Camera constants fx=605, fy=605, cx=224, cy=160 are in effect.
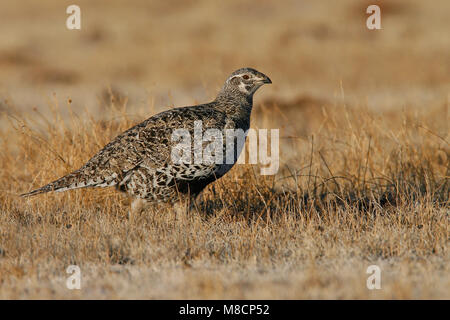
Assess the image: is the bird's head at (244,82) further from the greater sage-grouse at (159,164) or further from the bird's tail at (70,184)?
the bird's tail at (70,184)

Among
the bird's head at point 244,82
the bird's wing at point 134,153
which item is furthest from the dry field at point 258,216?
the bird's head at point 244,82

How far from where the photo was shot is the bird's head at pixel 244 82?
6.93 meters

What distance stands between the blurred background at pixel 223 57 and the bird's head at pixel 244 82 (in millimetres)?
6290

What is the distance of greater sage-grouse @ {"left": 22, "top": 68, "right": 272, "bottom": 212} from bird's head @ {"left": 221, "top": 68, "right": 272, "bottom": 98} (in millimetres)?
324

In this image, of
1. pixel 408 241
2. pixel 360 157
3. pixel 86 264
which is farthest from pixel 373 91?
pixel 86 264

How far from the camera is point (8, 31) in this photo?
28.5 metres

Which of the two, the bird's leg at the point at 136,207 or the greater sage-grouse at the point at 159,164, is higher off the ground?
the greater sage-grouse at the point at 159,164

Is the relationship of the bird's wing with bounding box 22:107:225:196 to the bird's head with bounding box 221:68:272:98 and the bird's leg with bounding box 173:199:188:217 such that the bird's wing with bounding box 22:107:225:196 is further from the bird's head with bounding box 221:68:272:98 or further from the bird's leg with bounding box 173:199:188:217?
the bird's head with bounding box 221:68:272:98

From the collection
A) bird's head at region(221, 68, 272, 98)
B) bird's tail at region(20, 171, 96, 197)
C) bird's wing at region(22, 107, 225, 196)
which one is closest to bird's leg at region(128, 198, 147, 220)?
bird's wing at region(22, 107, 225, 196)

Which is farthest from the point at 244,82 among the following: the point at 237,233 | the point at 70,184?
the point at 70,184

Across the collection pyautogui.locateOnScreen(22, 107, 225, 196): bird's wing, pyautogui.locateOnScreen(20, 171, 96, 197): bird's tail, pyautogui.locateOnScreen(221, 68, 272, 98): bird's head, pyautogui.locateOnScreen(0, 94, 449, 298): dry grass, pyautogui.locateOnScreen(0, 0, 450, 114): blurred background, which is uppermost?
pyautogui.locateOnScreen(0, 0, 450, 114): blurred background

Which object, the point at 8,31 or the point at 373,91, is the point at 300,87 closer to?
the point at 373,91

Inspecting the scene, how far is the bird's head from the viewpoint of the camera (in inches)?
273

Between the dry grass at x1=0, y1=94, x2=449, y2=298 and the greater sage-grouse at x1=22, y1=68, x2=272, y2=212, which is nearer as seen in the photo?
the dry grass at x1=0, y1=94, x2=449, y2=298
